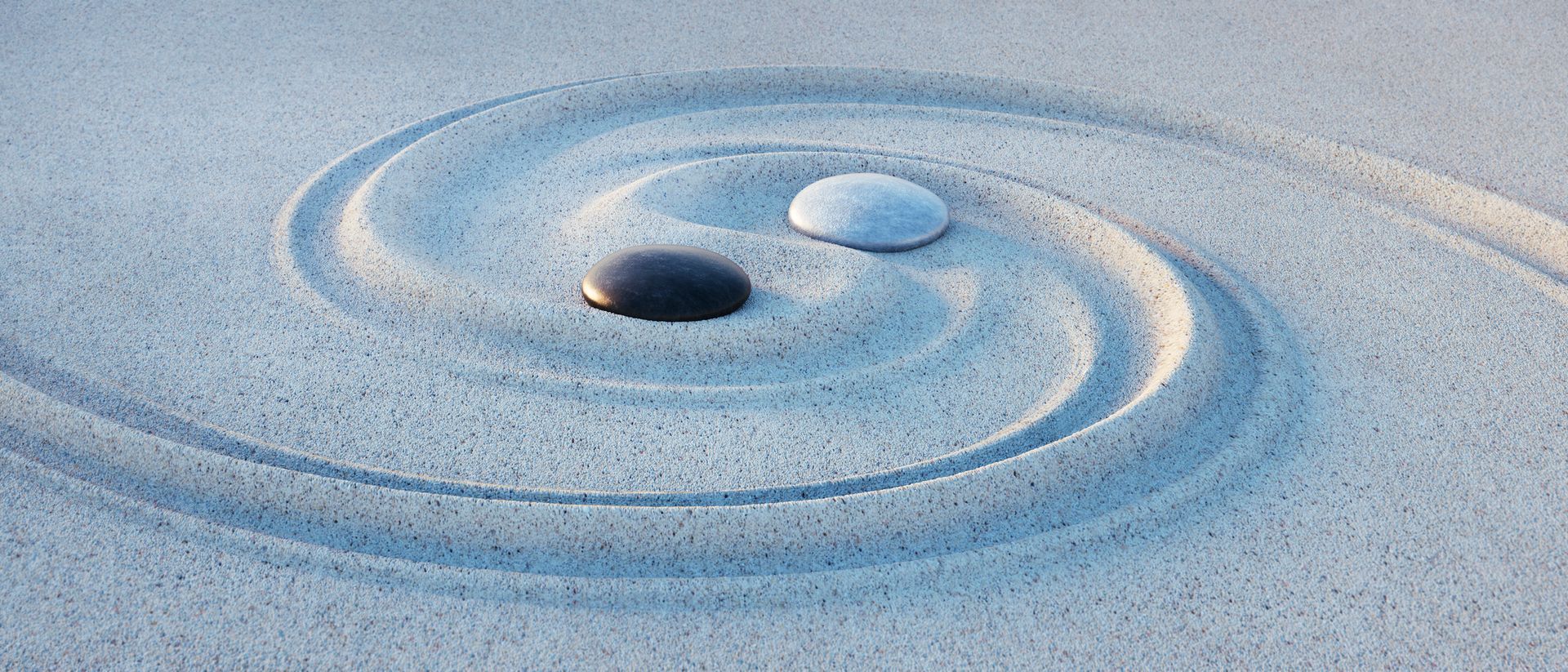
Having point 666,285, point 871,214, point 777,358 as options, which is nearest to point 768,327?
point 777,358

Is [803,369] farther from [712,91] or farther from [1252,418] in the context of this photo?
[712,91]

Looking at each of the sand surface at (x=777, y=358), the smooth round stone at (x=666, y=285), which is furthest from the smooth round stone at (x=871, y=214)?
the smooth round stone at (x=666, y=285)

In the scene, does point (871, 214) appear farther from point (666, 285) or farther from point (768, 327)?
point (666, 285)

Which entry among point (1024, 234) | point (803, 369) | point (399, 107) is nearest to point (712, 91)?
point (399, 107)

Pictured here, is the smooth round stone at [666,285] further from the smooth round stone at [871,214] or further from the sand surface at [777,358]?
the smooth round stone at [871,214]

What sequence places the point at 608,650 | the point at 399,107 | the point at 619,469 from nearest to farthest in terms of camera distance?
the point at 608,650 → the point at 619,469 → the point at 399,107

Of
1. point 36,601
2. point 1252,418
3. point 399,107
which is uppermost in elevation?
point 399,107

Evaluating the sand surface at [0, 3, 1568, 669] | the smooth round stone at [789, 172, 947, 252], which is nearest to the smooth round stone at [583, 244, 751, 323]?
the sand surface at [0, 3, 1568, 669]
